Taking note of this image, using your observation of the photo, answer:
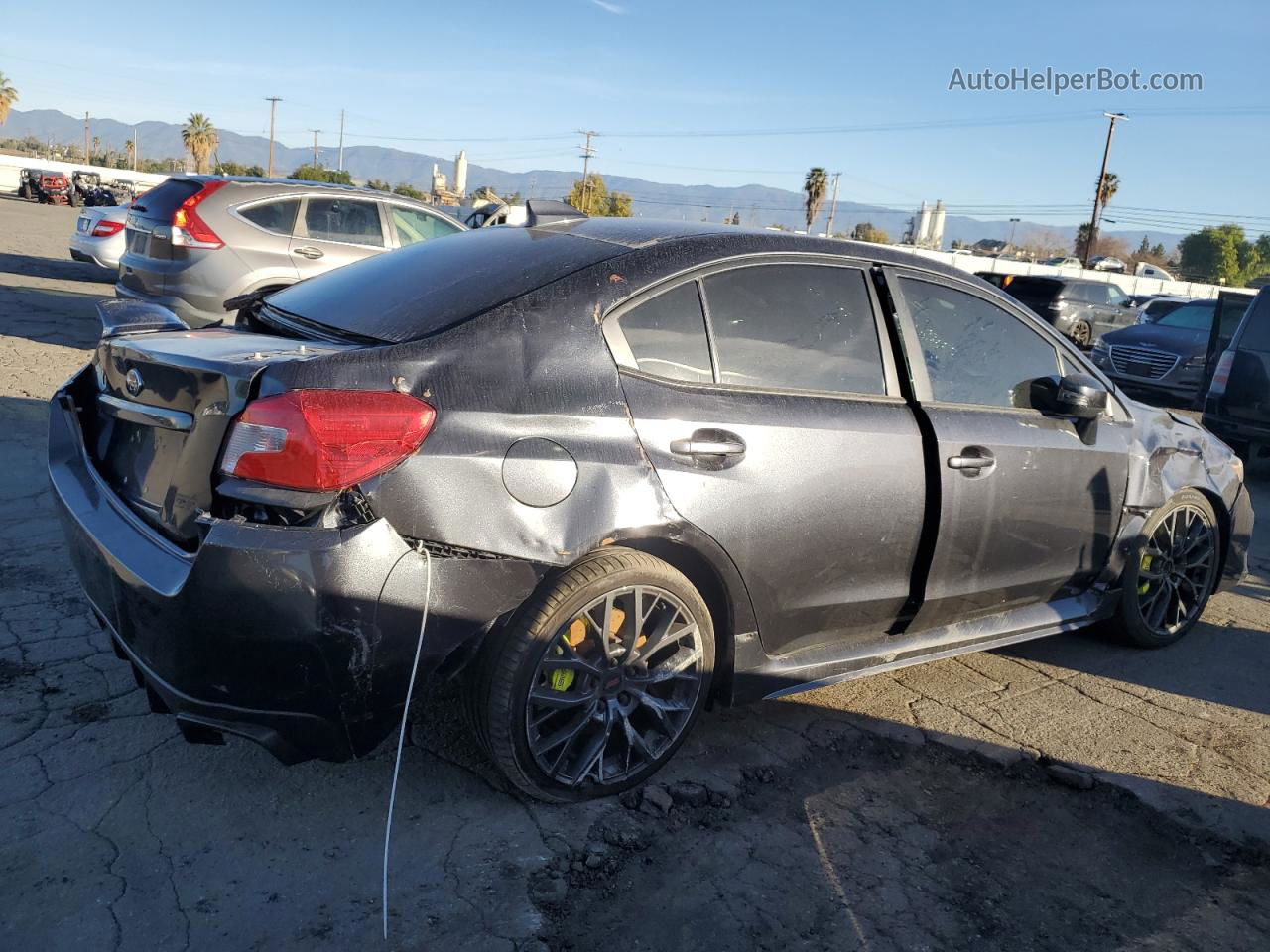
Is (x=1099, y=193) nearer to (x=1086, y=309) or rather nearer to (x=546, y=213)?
(x=1086, y=309)

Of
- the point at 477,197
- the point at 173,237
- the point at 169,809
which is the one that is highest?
the point at 477,197

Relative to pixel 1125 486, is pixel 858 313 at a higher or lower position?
higher

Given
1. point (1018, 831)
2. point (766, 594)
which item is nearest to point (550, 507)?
point (766, 594)

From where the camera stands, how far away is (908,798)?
10.7ft

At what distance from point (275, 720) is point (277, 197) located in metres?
7.39

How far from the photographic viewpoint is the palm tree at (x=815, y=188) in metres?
65.8

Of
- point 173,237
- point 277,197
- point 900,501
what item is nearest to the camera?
point 900,501

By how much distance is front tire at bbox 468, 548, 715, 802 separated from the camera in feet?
8.99

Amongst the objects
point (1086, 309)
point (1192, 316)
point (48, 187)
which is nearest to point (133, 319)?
point (1192, 316)

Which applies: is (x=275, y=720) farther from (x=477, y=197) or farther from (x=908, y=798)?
(x=477, y=197)

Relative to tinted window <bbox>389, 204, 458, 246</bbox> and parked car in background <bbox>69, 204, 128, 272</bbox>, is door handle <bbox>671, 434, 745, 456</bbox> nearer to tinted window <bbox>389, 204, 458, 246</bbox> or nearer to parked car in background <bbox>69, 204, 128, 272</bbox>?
tinted window <bbox>389, 204, 458, 246</bbox>

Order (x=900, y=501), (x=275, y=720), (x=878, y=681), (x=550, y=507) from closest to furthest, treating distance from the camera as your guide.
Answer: (x=275, y=720) < (x=550, y=507) < (x=900, y=501) < (x=878, y=681)

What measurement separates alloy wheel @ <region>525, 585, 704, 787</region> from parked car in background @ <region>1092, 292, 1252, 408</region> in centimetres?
1249

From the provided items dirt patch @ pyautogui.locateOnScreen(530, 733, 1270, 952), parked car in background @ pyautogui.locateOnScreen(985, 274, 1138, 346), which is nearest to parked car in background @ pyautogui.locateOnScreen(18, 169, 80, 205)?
parked car in background @ pyautogui.locateOnScreen(985, 274, 1138, 346)
